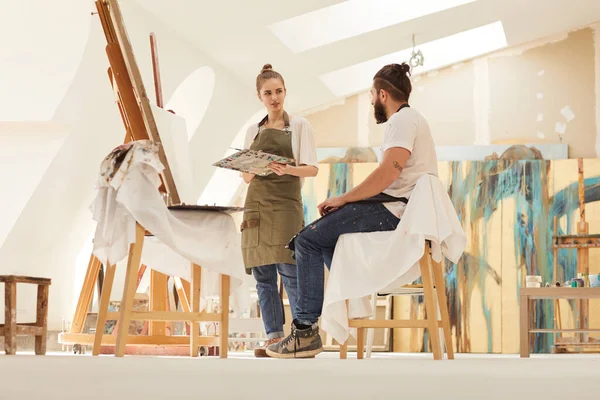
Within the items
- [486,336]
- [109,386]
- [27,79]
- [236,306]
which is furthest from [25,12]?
[486,336]

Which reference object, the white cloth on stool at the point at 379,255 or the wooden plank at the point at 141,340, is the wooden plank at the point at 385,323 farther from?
the wooden plank at the point at 141,340

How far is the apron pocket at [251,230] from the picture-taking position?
4.43m

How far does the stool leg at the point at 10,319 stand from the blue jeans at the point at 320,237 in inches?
50.8

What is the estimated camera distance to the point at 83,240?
22.7 feet

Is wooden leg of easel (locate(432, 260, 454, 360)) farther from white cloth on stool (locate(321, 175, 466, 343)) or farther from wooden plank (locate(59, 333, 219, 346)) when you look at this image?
wooden plank (locate(59, 333, 219, 346))

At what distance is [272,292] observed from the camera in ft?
14.4

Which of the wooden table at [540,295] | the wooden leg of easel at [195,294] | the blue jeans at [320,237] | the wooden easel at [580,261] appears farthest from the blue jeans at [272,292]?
the wooden easel at [580,261]

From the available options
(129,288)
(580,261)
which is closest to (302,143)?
(129,288)

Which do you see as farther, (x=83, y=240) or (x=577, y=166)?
(x=577, y=166)

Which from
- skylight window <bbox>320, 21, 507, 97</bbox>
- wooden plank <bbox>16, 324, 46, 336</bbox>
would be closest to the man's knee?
wooden plank <bbox>16, 324, 46, 336</bbox>

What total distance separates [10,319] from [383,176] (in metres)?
1.80

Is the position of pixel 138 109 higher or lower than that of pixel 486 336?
higher

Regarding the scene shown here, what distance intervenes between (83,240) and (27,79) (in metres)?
1.57

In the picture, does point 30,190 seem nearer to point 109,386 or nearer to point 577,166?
point 109,386
